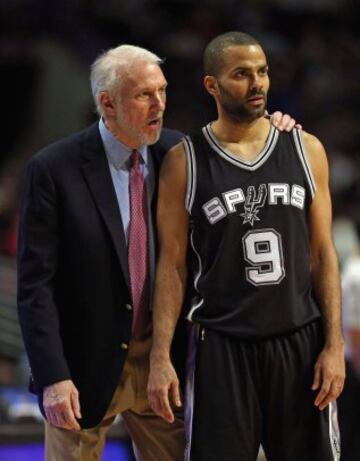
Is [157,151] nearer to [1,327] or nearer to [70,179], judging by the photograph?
[70,179]

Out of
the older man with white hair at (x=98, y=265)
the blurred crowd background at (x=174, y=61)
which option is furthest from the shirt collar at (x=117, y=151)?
the blurred crowd background at (x=174, y=61)

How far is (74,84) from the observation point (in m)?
12.3

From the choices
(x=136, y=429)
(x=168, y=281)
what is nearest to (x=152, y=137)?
(x=168, y=281)

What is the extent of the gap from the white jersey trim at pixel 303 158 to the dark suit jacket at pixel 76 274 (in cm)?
69

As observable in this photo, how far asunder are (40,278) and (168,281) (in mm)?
460

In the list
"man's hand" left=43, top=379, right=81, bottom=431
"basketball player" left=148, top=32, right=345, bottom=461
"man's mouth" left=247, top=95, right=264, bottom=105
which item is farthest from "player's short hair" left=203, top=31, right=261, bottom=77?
"man's hand" left=43, top=379, right=81, bottom=431

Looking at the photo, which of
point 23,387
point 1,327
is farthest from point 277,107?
point 23,387

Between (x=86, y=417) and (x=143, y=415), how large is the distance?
23 centimetres

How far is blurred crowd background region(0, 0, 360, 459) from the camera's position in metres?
11.9

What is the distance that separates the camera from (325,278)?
13.5 feet

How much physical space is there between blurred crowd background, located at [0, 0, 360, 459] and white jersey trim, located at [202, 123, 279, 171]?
7.05 m

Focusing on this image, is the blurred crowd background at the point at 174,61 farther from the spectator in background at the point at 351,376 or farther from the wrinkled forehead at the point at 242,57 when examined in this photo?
the wrinkled forehead at the point at 242,57

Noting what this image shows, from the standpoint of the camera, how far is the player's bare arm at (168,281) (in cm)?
407

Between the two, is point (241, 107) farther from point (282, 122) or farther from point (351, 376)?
point (351, 376)
